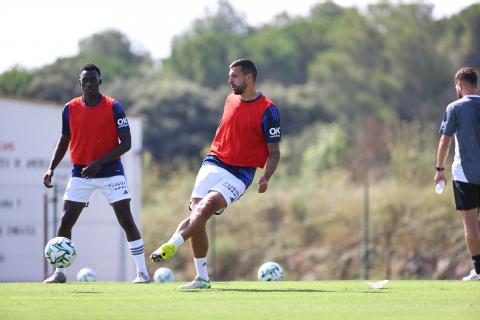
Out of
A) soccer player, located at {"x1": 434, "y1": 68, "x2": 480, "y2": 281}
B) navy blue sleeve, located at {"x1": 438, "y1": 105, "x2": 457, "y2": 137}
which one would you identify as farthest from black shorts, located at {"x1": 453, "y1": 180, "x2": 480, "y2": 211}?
navy blue sleeve, located at {"x1": 438, "y1": 105, "x2": 457, "y2": 137}

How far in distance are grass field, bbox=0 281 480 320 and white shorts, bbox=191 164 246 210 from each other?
1.06m

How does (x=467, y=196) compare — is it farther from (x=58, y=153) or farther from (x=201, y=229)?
(x=58, y=153)

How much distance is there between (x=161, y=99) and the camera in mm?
65000

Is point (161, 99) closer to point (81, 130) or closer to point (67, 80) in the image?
point (67, 80)

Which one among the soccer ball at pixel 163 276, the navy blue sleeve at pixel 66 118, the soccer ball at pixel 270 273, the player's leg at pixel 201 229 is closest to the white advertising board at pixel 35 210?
the soccer ball at pixel 163 276

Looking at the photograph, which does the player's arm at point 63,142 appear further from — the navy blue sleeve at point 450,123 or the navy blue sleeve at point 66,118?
the navy blue sleeve at point 450,123

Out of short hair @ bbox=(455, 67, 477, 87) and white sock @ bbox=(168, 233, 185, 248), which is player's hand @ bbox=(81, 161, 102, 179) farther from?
short hair @ bbox=(455, 67, 477, 87)

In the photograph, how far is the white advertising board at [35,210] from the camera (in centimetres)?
2708

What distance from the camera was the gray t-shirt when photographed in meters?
13.6

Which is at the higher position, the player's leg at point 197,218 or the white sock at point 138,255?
the player's leg at point 197,218

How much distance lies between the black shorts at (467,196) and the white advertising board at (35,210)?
14899 millimetres

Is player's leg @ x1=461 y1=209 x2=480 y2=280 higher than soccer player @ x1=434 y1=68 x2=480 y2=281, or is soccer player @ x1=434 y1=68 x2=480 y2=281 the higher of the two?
soccer player @ x1=434 y1=68 x2=480 y2=281

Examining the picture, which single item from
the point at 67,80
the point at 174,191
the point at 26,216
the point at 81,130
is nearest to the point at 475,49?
the point at 67,80

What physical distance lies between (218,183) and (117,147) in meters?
1.70
